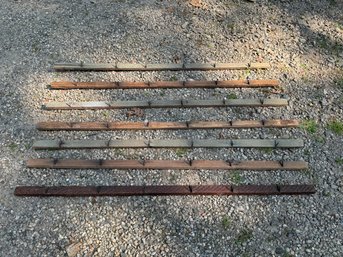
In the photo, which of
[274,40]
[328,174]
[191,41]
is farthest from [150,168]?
[274,40]

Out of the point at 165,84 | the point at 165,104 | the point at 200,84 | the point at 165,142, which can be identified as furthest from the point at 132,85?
the point at 165,142

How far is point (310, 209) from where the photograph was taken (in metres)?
3.91

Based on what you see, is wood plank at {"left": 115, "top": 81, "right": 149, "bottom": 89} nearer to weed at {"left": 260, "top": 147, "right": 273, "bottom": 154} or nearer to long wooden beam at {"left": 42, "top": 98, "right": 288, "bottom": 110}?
long wooden beam at {"left": 42, "top": 98, "right": 288, "bottom": 110}

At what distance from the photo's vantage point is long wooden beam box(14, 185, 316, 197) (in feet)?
13.1

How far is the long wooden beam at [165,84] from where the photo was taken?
4.95m

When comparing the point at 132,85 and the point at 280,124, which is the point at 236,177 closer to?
the point at 280,124

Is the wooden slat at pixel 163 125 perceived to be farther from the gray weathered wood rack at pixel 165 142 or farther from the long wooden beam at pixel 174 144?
the long wooden beam at pixel 174 144

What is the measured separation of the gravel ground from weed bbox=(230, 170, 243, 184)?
1 centimetres

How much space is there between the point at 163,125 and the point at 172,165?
0.53 metres

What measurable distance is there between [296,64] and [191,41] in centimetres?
135

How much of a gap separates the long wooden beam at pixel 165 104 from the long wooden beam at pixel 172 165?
0.76m

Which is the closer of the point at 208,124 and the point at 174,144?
the point at 174,144

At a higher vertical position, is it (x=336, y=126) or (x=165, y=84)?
(x=336, y=126)

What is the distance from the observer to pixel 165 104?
474cm
